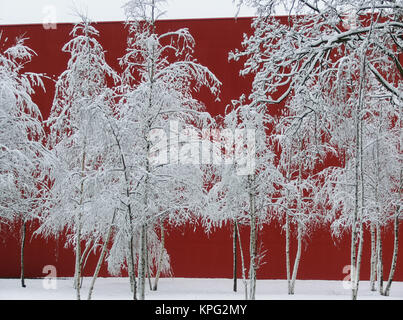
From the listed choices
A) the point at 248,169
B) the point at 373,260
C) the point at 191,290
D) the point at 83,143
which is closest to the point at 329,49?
the point at 248,169

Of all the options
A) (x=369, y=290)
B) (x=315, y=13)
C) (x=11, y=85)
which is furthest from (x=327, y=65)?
(x=369, y=290)

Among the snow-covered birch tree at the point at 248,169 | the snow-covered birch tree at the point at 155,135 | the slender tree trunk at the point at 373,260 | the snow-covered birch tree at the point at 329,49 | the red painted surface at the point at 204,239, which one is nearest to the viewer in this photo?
the snow-covered birch tree at the point at 329,49

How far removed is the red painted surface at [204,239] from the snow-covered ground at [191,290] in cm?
46

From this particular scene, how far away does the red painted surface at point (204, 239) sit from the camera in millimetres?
15688

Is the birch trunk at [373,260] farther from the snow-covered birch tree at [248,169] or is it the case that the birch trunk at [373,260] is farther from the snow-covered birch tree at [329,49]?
the snow-covered birch tree at [329,49]

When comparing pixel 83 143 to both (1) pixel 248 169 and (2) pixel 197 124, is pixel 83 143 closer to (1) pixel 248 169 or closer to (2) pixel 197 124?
(2) pixel 197 124

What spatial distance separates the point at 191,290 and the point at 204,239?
224 cm

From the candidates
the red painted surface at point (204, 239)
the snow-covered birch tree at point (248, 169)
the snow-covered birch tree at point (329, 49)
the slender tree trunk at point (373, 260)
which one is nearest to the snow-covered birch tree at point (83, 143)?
the snow-covered birch tree at point (248, 169)

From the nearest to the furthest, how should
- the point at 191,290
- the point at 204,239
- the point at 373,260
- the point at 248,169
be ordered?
the point at 248,169 < the point at 191,290 < the point at 373,260 < the point at 204,239

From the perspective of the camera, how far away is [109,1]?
15.4 m

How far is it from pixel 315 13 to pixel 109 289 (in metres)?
8.37

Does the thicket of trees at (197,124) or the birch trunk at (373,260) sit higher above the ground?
the thicket of trees at (197,124)

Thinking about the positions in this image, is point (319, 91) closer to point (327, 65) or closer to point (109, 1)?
point (327, 65)

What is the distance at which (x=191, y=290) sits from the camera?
14.0 m
